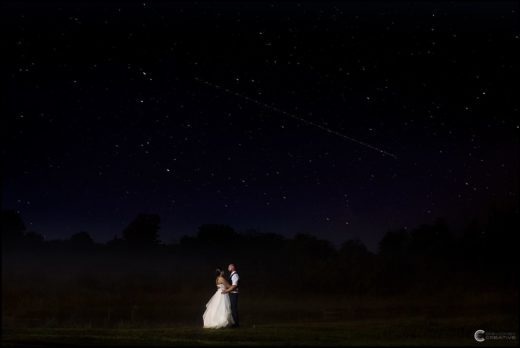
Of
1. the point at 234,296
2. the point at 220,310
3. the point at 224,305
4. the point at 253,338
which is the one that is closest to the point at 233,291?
the point at 234,296

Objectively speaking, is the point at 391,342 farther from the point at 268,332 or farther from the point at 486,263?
the point at 486,263

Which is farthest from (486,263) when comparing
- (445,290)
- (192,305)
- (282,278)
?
(192,305)

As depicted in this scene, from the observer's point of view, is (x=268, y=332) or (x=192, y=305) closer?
(x=268, y=332)

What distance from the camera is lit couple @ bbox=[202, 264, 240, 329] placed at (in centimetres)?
2111

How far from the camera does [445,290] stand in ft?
235

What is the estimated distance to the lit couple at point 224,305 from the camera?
2111cm

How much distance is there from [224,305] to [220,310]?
0.20 metres

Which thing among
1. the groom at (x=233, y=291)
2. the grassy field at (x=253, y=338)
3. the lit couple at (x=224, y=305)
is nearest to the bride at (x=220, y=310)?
the lit couple at (x=224, y=305)

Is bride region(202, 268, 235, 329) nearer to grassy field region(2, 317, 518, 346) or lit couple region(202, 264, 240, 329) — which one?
lit couple region(202, 264, 240, 329)

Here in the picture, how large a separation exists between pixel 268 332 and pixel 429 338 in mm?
4171

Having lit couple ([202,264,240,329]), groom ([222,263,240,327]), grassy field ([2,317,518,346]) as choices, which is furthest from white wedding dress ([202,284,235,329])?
grassy field ([2,317,518,346])

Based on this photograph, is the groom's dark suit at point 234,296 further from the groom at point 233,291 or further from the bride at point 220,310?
the bride at point 220,310

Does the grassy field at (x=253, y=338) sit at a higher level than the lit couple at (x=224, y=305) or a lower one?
lower

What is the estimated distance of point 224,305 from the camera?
69.5 ft
